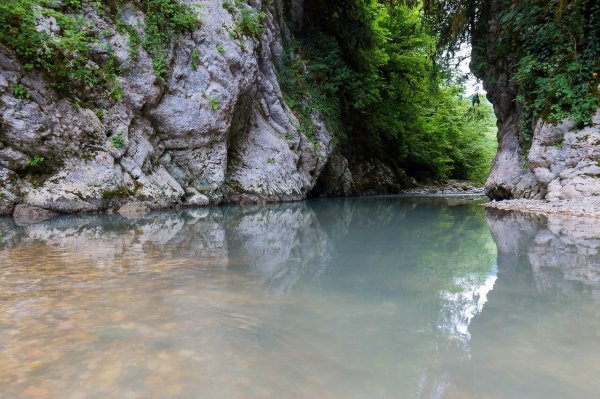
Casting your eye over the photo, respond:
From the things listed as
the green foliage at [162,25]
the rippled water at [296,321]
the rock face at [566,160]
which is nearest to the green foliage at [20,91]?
the green foliage at [162,25]

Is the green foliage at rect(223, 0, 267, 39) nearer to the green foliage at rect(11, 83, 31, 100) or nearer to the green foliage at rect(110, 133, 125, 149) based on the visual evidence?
the green foliage at rect(110, 133, 125, 149)

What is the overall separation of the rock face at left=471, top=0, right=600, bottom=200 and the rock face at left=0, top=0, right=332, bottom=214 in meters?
6.69

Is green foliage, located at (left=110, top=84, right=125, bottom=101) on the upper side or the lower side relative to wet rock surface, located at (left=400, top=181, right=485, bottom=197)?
upper

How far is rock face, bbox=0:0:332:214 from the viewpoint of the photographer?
859 cm

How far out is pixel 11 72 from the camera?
8414mm

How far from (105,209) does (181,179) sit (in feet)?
9.16

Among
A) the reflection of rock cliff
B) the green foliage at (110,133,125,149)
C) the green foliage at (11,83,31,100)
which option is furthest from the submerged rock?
the reflection of rock cliff

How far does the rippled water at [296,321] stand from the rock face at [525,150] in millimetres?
6034

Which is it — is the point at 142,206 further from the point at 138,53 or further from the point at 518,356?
the point at 518,356

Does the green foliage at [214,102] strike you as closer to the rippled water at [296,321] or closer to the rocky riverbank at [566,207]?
the rippled water at [296,321]

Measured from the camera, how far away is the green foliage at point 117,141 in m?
9.83

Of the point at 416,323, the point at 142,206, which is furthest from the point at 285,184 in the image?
the point at 416,323

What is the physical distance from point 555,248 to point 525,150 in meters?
8.94

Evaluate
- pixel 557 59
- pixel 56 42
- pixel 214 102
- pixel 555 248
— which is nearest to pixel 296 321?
pixel 555 248
